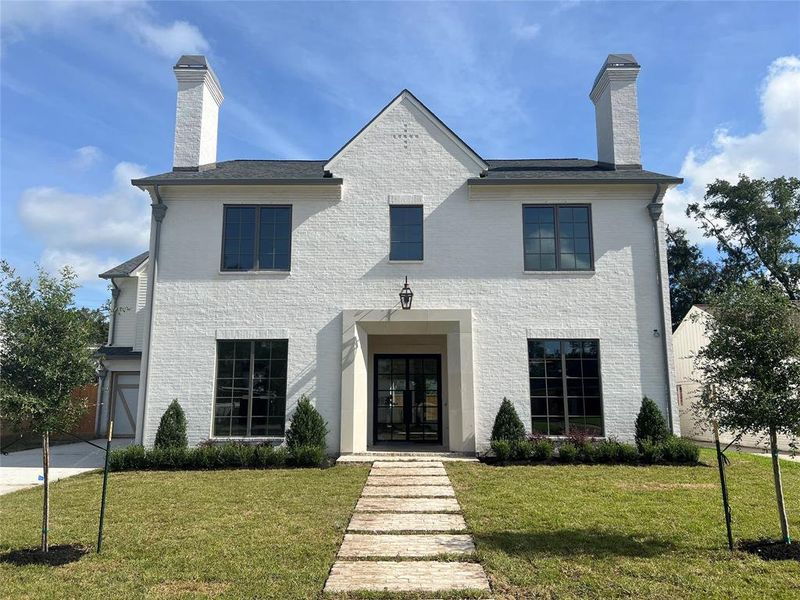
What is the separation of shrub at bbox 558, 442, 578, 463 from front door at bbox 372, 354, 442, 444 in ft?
12.4

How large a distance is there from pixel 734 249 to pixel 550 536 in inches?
1270

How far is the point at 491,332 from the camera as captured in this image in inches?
516

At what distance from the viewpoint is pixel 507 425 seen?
40.6ft

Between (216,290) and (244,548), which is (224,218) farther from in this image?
(244,548)

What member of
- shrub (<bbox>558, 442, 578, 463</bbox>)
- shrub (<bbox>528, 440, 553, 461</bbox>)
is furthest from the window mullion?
shrub (<bbox>558, 442, 578, 463</bbox>)

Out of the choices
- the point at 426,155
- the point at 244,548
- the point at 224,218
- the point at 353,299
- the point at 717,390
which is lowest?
the point at 244,548

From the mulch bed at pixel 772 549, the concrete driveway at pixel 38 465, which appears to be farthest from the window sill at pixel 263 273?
the mulch bed at pixel 772 549

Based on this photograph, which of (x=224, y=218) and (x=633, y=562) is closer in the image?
(x=633, y=562)

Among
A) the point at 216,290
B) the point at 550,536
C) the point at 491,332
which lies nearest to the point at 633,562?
the point at 550,536

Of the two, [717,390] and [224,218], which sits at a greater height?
[224,218]

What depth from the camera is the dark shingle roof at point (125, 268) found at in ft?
69.3

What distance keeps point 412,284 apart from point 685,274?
87.7ft

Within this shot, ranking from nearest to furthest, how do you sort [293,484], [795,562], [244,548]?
[795,562]
[244,548]
[293,484]

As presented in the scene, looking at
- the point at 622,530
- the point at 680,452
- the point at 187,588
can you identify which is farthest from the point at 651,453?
the point at 187,588
